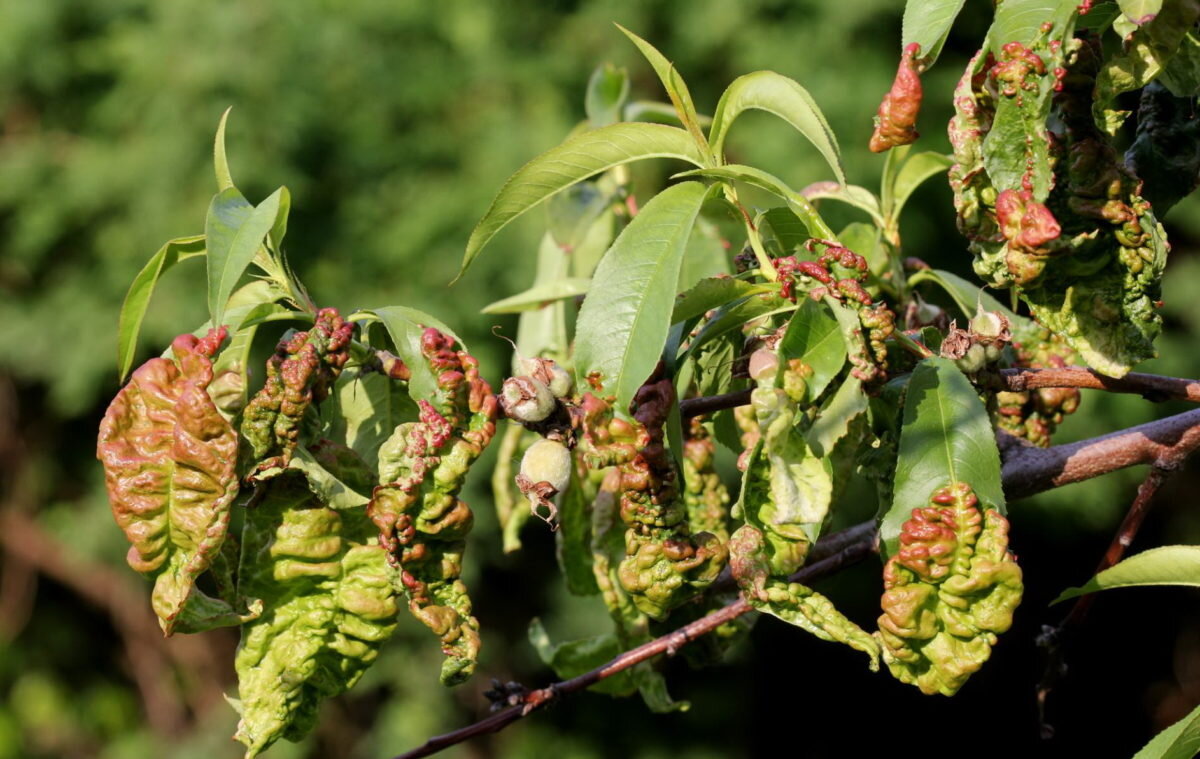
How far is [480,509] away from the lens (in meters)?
4.89

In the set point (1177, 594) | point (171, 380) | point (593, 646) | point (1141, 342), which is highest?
point (1141, 342)

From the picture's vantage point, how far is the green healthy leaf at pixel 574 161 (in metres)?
1.34

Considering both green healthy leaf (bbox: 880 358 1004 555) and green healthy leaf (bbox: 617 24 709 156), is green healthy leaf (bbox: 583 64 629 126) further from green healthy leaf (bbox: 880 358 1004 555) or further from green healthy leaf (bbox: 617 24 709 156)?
green healthy leaf (bbox: 880 358 1004 555)

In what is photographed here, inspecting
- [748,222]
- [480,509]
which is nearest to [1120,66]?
[748,222]

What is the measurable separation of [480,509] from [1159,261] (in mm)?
3829

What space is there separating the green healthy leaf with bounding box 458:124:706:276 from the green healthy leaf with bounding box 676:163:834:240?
0.24ft

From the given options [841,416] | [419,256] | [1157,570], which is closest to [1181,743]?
[1157,570]

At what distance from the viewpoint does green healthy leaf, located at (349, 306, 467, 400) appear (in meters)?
1.32

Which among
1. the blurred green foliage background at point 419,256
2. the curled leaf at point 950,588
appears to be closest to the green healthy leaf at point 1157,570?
the curled leaf at point 950,588

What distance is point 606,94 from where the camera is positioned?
2295 millimetres

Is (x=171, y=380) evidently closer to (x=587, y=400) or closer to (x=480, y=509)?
(x=587, y=400)

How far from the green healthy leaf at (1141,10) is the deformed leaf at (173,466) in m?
0.97

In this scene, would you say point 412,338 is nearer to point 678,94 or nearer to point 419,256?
point 678,94

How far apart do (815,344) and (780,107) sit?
32 centimetres
